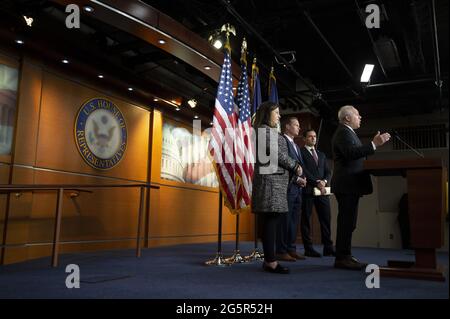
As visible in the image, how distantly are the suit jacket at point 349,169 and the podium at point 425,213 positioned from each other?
319 millimetres

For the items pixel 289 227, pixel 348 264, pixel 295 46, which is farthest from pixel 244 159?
pixel 295 46

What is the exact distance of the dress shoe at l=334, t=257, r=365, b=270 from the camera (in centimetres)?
323

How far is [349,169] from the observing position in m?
3.24

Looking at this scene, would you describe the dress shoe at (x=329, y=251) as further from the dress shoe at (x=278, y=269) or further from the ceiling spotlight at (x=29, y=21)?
the ceiling spotlight at (x=29, y=21)

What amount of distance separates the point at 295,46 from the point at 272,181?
4.56m

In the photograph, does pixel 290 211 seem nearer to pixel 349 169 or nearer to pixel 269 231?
pixel 349 169

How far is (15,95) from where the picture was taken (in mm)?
4453

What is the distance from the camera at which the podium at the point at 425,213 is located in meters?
2.79

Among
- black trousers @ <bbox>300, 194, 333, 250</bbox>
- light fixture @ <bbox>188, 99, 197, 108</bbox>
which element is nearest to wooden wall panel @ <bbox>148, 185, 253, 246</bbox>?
light fixture @ <bbox>188, 99, 197, 108</bbox>

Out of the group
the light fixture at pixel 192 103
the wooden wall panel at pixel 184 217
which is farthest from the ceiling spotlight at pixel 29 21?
the wooden wall panel at pixel 184 217

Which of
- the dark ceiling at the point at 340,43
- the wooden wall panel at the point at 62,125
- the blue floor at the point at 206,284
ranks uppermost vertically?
the dark ceiling at the point at 340,43

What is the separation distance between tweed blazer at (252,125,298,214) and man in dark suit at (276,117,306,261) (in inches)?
32.7

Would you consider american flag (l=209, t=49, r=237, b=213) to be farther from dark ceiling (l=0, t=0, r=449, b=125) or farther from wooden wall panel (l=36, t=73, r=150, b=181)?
wooden wall panel (l=36, t=73, r=150, b=181)

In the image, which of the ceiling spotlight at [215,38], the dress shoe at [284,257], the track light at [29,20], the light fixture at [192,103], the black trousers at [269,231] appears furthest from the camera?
the light fixture at [192,103]
